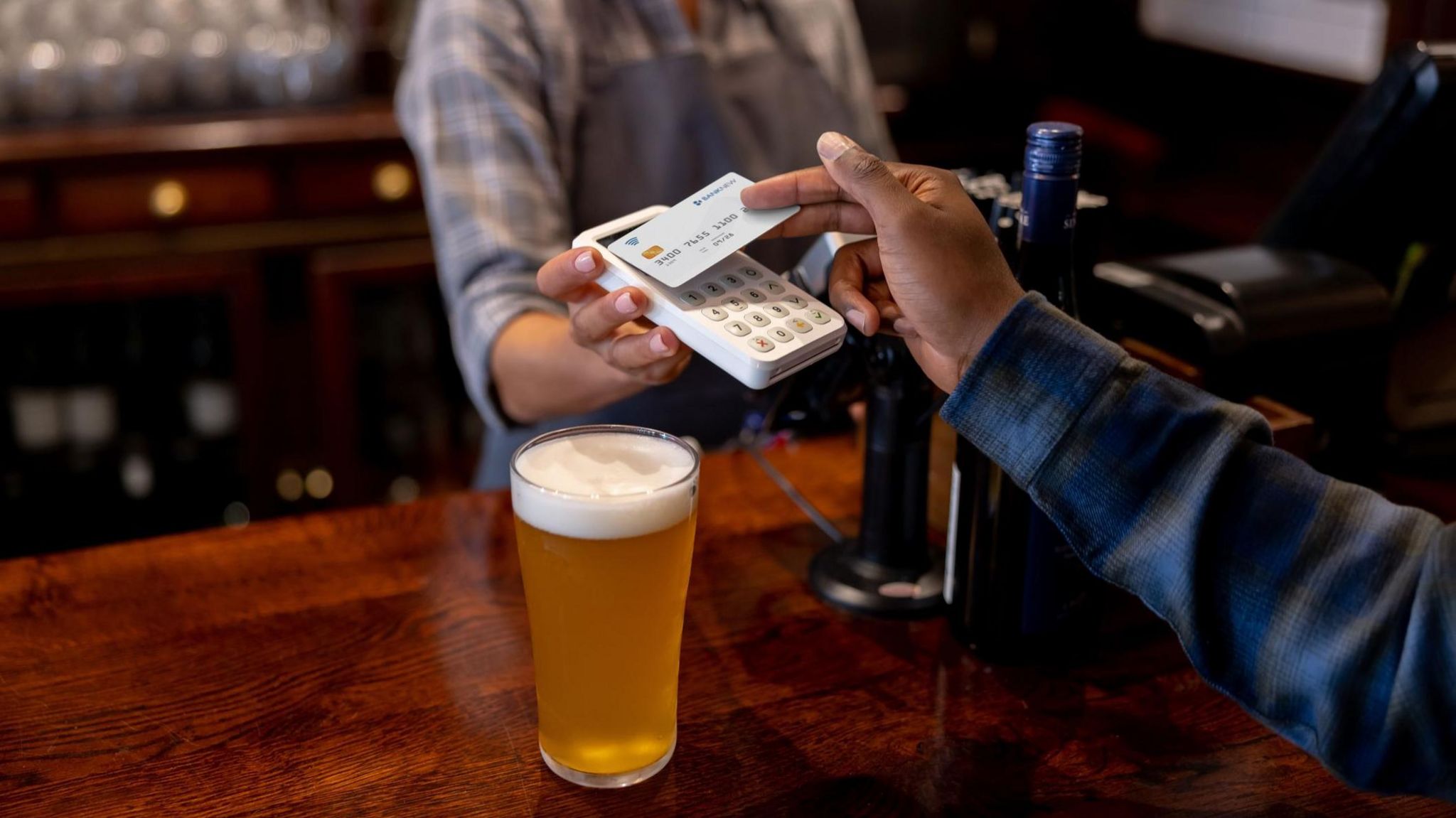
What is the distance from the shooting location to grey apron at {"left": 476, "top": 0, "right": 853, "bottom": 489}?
Answer: 1.39 metres

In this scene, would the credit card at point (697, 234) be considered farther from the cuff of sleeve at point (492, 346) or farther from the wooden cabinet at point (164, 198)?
the wooden cabinet at point (164, 198)

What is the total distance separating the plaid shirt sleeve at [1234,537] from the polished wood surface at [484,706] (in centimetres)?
12

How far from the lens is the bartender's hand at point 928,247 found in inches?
28.0

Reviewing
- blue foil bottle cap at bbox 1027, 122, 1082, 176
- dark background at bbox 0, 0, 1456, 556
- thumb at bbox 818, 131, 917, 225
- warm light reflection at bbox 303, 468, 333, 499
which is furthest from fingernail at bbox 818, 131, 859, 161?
warm light reflection at bbox 303, 468, 333, 499

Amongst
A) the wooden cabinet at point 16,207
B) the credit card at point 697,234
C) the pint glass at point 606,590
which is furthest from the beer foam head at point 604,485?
the wooden cabinet at point 16,207

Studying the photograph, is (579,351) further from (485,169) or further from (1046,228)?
(1046,228)

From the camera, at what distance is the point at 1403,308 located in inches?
47.5

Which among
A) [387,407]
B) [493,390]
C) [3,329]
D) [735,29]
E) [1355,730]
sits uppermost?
[735,29]

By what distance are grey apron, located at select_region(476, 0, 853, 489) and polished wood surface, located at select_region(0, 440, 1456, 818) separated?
429mm

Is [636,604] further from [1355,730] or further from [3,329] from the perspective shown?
[3,329]

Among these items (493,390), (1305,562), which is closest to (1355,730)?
(1305,562)

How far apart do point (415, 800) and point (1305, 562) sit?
0.49m

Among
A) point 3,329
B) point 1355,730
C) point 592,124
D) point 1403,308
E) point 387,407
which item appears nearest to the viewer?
point 1355,730

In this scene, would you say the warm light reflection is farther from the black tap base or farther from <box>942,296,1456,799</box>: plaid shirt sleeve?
<box>942,296,1456,799</box>: plaid shirt sleeve
